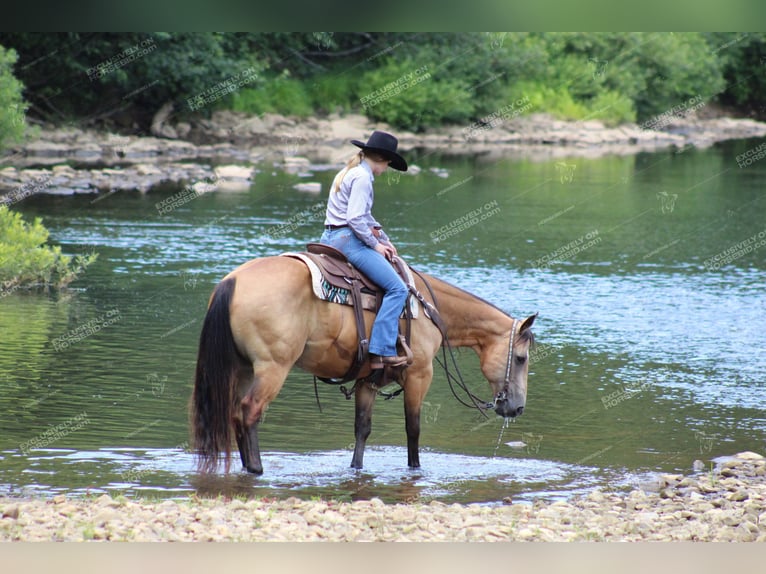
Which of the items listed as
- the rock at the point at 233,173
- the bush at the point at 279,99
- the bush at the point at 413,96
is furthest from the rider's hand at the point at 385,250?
the bush at the point at 413,96

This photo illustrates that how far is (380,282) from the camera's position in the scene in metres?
9.98

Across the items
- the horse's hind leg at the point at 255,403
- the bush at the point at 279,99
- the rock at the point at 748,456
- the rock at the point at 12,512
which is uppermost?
the bush at the point at 279,99

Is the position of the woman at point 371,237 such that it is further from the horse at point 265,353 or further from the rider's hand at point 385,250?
the horse at point 265,353

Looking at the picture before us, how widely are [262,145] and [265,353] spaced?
41.1 meters

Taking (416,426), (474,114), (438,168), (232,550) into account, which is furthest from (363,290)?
(474,114)

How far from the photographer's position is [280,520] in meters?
7.83

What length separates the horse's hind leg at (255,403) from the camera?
9.41 metres

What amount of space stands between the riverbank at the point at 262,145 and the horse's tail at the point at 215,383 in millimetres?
21377

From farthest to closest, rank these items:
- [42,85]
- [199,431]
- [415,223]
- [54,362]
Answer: [42,85]
[415,223]
[54,362]
[199,431]

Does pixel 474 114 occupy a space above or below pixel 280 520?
above

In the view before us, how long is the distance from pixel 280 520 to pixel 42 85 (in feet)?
137

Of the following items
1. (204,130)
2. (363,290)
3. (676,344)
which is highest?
(204,130)

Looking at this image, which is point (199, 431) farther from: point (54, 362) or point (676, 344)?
point (676, 344)

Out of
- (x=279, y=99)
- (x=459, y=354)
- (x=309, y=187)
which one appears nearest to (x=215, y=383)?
(x=459, y=354)
